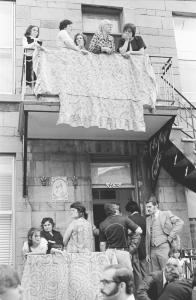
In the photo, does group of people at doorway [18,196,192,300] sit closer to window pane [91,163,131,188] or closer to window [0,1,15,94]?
window pane [91,163,131,188]

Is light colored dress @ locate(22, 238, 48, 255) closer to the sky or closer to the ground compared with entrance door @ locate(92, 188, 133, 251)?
closer to the ground

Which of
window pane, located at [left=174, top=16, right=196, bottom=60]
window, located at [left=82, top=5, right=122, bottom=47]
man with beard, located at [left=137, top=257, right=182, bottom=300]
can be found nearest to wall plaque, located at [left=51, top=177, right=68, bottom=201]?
man with beard, located at [left=137, top=257, right=182, bottom=300]

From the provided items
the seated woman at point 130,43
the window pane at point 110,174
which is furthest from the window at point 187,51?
the window pane at point 110,174

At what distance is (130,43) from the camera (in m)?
10.5

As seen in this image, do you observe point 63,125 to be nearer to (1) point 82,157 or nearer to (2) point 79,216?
(1) point 82,157

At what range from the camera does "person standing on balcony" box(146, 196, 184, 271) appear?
877 centimetres

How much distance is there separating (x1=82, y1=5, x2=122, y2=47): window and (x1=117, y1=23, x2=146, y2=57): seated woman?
178cm

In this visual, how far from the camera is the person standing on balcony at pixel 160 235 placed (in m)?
8.77

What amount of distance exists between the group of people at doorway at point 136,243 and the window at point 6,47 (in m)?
4.22

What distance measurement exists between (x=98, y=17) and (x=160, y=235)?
681 centimetres

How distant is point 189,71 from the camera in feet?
41.4

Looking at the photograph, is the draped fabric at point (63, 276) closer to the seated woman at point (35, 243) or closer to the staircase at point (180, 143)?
the seated woman at point (35, 243)

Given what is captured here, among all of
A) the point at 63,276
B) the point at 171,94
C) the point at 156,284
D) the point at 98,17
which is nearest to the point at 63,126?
the point at 171,94

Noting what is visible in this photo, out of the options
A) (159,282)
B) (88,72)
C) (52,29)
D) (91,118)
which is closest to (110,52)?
(88,72)
